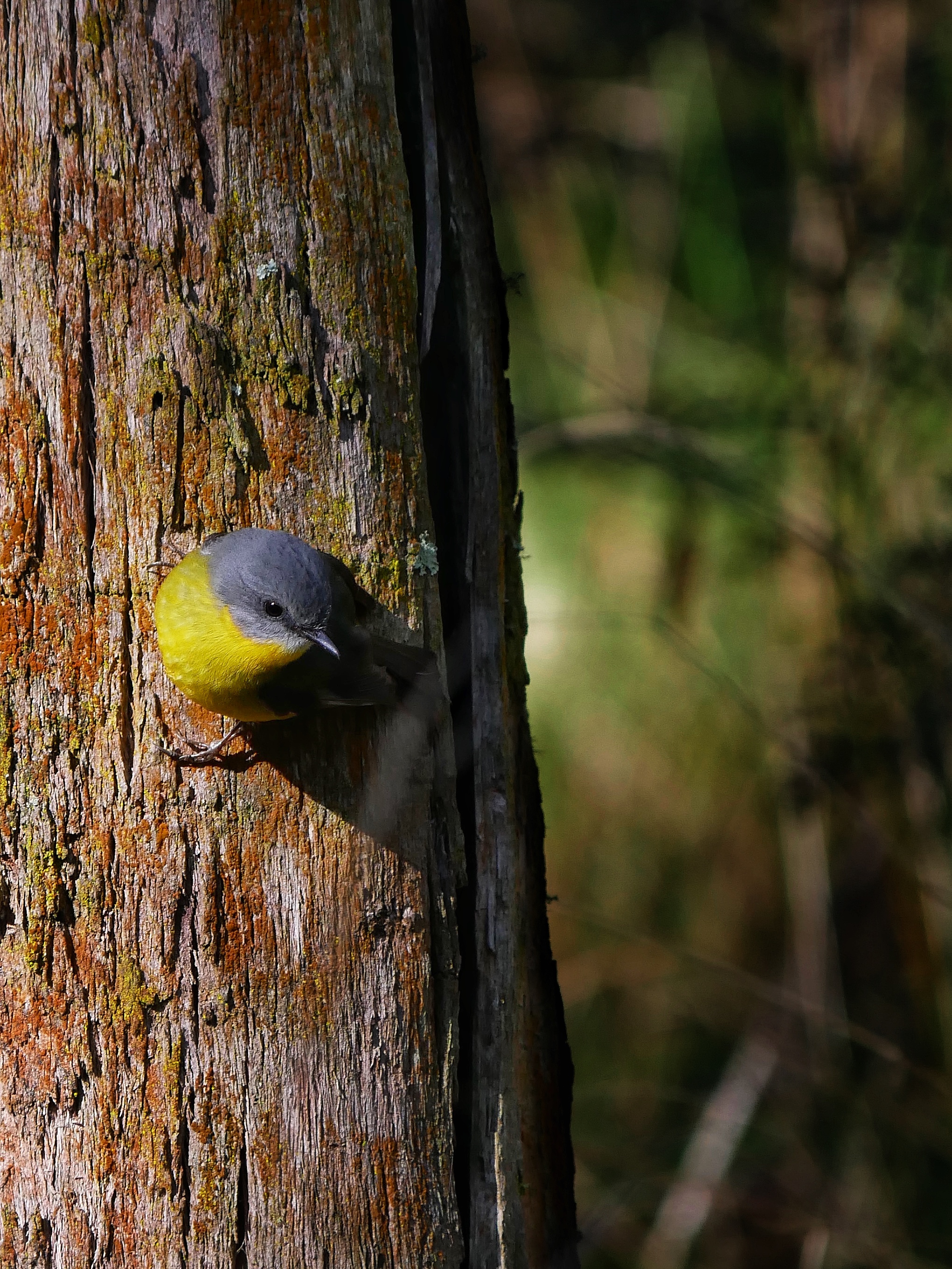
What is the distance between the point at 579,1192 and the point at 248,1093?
2919 millimetres

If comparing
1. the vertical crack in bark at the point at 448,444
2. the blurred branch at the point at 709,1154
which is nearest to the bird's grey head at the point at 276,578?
the vertical crack in bark at the point at 448,444

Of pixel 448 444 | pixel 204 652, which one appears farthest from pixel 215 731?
pixel 448 444

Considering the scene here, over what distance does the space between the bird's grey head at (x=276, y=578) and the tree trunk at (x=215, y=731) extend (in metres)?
0.07

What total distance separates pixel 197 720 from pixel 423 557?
18.1 inches

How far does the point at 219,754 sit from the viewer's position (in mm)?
1746

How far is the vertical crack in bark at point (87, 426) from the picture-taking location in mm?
1770

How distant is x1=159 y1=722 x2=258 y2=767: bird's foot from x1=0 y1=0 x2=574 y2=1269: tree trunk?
0.06 feet

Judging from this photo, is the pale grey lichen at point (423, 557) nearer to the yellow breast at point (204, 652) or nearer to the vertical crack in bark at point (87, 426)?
the yellow breast at point (204, 652)

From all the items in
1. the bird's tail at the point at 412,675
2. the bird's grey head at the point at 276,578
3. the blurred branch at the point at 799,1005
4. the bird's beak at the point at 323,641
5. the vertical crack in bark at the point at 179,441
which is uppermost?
the vertical crack in bark at the point at 179,441

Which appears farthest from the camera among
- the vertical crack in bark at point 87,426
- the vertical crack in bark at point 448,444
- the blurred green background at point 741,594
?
the blurred green background at point 741,594

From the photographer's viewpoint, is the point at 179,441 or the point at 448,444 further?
the point at 448,444

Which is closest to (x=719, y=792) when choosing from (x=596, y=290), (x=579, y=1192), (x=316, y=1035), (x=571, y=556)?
(x=571, y=556)

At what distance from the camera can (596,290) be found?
4.62 metres

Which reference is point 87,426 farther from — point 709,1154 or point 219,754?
point 709,1154
